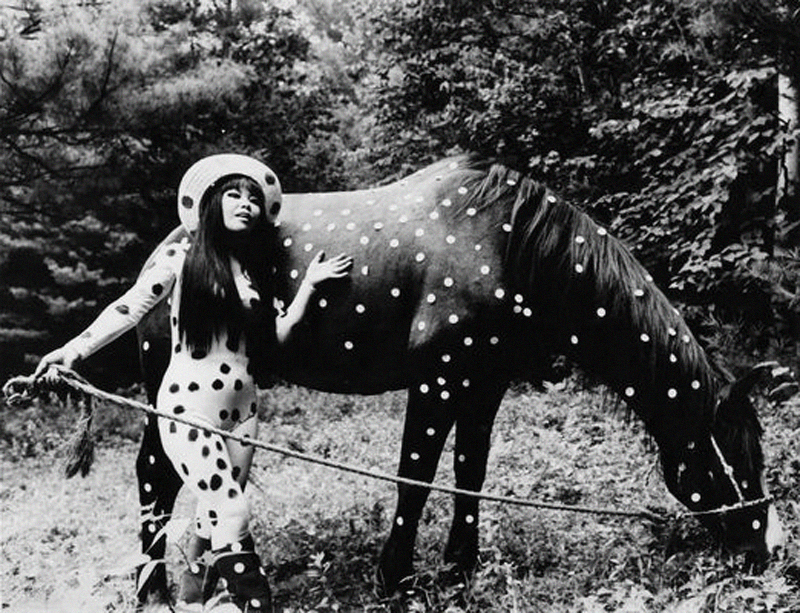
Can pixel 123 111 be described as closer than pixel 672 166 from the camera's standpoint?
No

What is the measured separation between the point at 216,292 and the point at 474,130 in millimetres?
5755

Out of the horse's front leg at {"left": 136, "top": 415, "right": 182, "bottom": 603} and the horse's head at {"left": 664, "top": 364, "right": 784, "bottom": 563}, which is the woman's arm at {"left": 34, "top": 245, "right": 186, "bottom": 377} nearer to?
the horse's front leg at {"left": 136, "top": 415, "right": 182, "bottom": 603}

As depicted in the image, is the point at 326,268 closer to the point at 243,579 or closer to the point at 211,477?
the point at 211,477

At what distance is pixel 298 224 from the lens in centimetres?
401

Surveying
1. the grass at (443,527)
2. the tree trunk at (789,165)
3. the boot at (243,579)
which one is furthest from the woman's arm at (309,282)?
the tree trunk at (789,165)

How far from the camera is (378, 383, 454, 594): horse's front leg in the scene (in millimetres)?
3582

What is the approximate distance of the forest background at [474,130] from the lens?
21.2ft

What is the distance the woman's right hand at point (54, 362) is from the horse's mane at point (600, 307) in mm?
1693

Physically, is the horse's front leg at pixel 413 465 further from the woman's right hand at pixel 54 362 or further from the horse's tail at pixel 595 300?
the woman's right hand at pixel 54 362

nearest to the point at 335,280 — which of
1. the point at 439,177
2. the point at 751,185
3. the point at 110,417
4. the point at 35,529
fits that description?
the point at 439,177

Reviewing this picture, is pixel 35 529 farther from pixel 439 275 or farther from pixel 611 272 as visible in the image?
pixel 611 272

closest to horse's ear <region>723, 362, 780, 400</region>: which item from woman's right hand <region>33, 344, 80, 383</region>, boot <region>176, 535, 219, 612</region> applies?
boot <region>176, 535, 219, 612</region>

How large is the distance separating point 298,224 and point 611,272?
1.42 m

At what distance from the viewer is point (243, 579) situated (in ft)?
9.98
